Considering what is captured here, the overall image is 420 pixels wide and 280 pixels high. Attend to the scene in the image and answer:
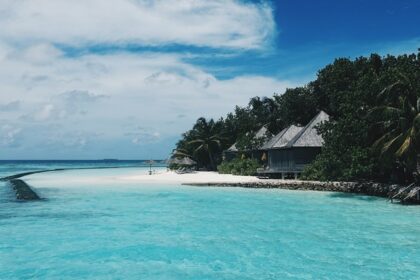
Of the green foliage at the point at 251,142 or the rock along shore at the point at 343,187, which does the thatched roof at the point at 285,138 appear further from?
the green foliage at the point at 251,142

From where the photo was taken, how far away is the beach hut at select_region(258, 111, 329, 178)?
30078mm

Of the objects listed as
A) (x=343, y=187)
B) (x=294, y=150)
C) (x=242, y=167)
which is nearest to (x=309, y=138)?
(x=294, y=150)

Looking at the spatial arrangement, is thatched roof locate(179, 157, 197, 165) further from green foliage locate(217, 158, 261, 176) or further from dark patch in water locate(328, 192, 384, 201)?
dark patch in water locate(328, 192, 384, 201)

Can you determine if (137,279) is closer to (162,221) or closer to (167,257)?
(167,257)

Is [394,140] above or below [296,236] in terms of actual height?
above

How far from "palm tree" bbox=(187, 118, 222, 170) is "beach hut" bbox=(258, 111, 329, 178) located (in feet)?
51.4

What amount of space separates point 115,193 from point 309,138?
13.3 metres

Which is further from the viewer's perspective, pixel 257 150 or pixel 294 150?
pixel 257 150

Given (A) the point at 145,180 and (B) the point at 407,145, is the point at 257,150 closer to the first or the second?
(A) the point at 145,180

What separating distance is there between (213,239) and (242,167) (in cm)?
2559

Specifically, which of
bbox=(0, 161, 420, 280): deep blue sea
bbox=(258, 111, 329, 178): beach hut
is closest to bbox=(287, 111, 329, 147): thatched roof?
bbox=(258, 111, 329, 178): beach hut

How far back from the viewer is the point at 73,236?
14.6 m

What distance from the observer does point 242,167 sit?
39344mm

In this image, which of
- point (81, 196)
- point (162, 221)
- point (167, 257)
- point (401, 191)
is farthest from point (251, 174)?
point (167, 257)
